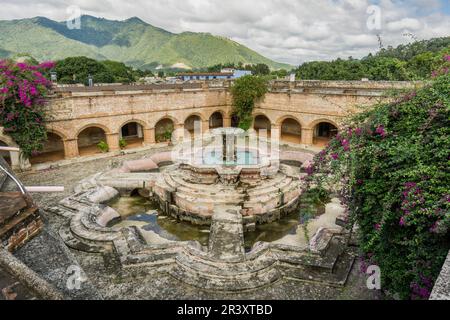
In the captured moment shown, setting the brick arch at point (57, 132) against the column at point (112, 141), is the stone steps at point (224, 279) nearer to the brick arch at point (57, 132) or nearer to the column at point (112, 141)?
the brick arch at point (57, 132)

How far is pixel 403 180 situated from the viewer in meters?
4.00

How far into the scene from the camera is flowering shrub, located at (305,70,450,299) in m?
3.71

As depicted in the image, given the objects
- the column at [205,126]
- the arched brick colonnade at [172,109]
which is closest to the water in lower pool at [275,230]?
the arched brick colonnade at [172,109]

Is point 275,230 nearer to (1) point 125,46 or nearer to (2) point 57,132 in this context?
(2) point 57,132

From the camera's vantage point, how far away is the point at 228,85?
22.5 metres

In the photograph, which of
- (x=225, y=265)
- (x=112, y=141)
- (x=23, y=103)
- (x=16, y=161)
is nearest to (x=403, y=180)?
(x=225, y=265)

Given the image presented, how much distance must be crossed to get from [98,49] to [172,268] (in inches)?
8186

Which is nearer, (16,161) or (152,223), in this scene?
(152,223)

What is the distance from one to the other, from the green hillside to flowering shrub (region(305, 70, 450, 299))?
135 m

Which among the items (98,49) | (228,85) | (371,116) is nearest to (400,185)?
(371,116)

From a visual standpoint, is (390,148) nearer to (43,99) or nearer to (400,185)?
(400,185)

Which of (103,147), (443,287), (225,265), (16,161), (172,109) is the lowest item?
(225,265)

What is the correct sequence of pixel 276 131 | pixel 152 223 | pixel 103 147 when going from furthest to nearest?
pixel 276 131
pixel 103 147
pixel 152 223

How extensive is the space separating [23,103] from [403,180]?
15.1 m
